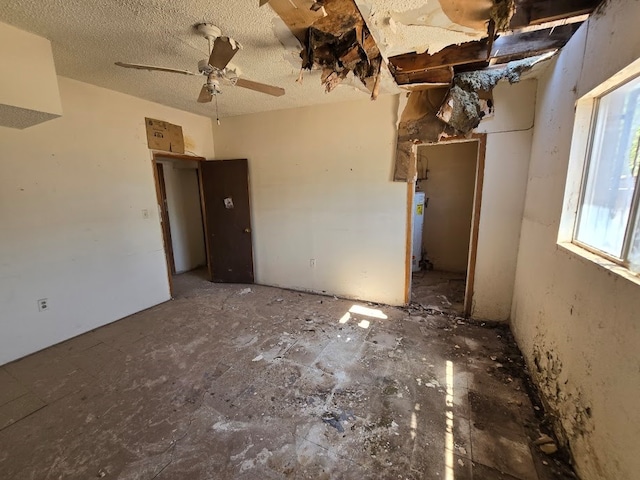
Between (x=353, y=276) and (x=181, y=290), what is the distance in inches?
100

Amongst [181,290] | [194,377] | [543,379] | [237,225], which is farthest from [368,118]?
[181,290]

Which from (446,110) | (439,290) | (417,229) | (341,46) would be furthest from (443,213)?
(341,46)

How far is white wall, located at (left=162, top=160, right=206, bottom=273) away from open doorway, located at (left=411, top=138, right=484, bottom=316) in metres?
3.98

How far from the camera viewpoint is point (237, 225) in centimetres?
392

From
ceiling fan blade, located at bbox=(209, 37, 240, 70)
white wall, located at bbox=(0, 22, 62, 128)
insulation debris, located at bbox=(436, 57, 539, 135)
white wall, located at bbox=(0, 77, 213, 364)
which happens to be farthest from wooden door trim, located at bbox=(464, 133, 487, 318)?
white wall, located at bbox=(0, 77, 213, 364)

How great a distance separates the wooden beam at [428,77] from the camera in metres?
2.37

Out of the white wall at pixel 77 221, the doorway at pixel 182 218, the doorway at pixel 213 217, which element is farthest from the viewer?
the doorway at pixel 182 218

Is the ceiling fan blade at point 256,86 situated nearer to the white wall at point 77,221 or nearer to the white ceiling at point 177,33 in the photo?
the white ceiling at point 177,33

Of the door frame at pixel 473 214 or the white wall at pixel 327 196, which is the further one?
the white wall at pixel 327 196

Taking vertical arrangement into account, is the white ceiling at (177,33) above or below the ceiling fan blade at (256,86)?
above

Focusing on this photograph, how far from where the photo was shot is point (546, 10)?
1.51 meters

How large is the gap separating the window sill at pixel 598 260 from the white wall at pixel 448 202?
9.19ft

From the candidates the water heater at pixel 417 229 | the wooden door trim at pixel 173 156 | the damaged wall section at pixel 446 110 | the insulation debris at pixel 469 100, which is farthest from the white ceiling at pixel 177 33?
the water heater at pixel 417 229

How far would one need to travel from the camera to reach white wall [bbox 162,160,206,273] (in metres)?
4.69
